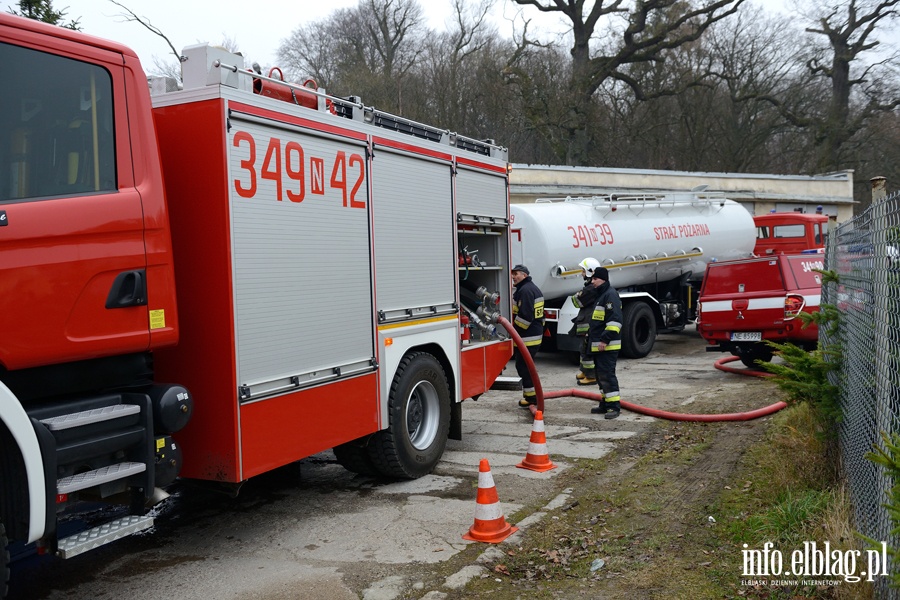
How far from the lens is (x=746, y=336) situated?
11.4 metres

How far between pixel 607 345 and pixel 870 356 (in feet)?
16.2

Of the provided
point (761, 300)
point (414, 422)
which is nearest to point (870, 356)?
point (414, 422)

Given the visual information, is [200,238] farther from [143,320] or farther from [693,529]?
[693,529]

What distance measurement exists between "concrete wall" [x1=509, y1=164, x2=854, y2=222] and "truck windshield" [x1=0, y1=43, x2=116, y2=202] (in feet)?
57.1

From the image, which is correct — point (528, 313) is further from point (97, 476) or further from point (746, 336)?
point (97, 476)

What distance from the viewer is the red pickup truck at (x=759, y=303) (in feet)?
36.3

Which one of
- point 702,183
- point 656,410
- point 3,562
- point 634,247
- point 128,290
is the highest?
point 702,183

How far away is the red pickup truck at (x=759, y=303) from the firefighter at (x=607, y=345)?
124 inches

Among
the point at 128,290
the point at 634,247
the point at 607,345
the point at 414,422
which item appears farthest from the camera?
the point at 634,247

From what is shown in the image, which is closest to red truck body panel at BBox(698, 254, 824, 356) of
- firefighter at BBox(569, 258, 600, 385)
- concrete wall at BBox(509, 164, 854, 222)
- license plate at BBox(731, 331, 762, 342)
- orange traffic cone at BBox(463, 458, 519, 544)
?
license plate at BBox(731, 331, 762, 342)

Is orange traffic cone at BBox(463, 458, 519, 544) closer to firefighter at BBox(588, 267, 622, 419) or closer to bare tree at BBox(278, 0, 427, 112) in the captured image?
firefighter at BBox(588, 267, 622, 419)

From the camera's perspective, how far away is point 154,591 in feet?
14.1

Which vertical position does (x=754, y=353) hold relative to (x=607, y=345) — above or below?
below

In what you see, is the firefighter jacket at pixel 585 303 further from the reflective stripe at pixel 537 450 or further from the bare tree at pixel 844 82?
the bare tree at pixel 844 82
